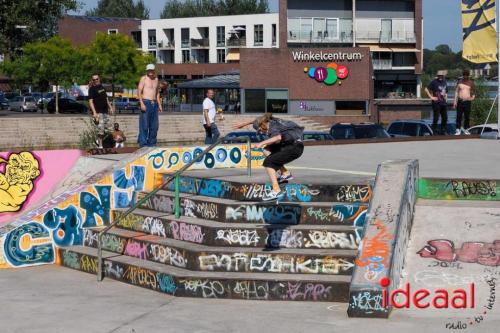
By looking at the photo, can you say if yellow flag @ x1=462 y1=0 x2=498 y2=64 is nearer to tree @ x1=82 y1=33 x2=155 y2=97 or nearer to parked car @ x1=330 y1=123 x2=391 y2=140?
parked car @ x1=330 y1=123 x2=391 y2=140

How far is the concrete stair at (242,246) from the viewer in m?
10.0

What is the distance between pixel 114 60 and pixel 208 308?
67555 mm

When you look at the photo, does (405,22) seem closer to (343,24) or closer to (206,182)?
(343,24)

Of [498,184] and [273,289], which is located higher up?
[498,184]

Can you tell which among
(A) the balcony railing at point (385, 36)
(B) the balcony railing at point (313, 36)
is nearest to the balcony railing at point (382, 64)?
(A) the balcony railing at point (385, 36)

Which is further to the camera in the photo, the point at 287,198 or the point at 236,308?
the point at 287,198

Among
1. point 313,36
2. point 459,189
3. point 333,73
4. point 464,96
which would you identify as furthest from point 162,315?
point 313,36

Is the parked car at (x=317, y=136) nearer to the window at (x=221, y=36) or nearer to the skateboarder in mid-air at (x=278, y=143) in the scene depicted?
the skateboarder in mid-air at (x=278, y=143)

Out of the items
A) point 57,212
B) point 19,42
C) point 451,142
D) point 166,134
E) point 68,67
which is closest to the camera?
point 57,212

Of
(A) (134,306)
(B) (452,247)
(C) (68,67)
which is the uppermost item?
(C) (68,67)

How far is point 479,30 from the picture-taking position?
838 inches

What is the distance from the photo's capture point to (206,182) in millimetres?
12398

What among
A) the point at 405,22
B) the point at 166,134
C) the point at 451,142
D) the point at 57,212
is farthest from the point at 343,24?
the point at 57,212

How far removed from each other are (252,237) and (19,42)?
59.3 meters
